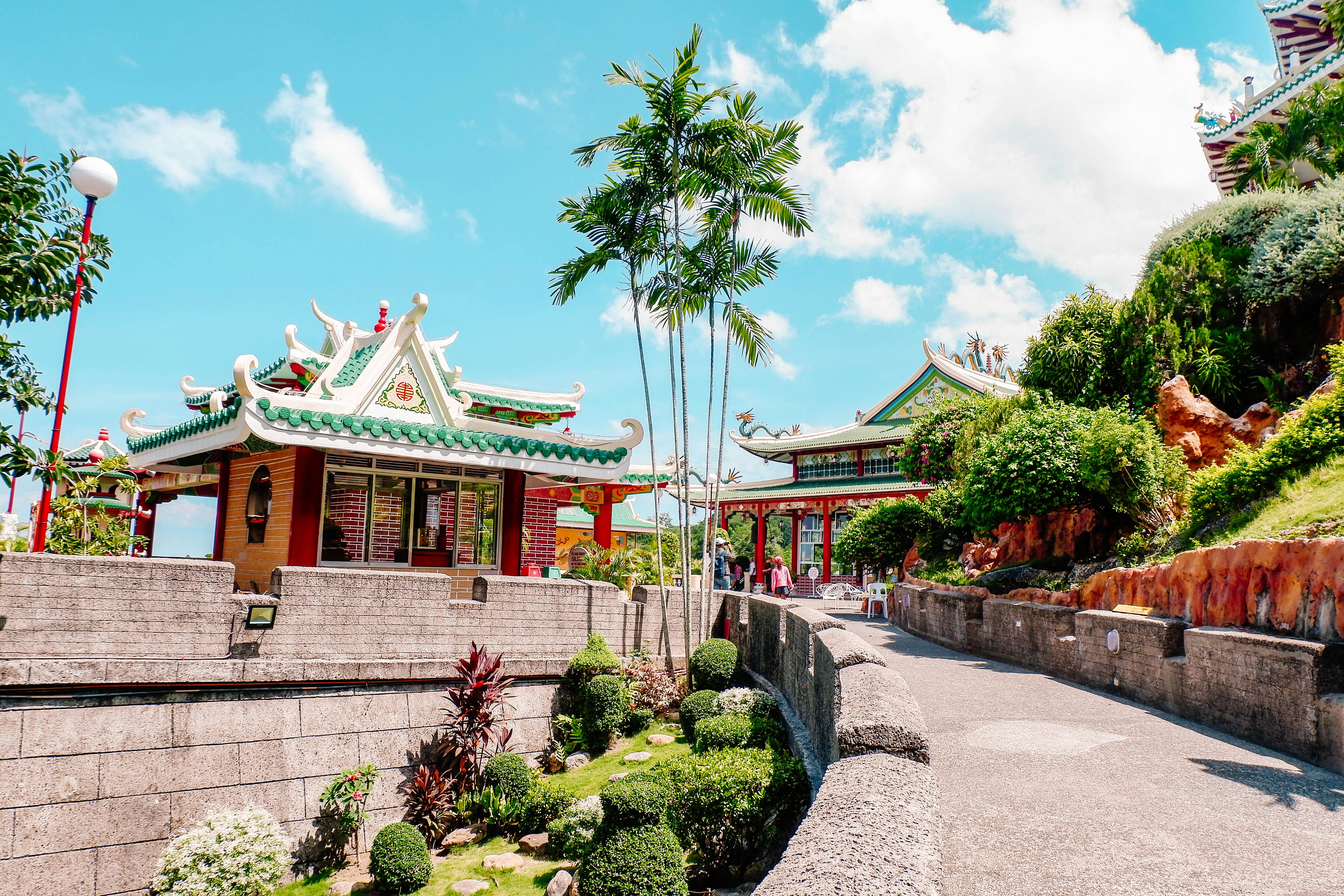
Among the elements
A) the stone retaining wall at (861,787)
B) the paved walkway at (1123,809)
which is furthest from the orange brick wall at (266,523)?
the paved walkway at (1123,809)

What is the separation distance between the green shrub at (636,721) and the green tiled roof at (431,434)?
4.30 metres

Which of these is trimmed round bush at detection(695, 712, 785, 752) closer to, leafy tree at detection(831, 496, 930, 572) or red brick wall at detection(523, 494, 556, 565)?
red brick wall at detection(523, 494, 556, 565)

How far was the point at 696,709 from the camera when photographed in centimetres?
995

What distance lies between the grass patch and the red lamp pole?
4321 millimetres

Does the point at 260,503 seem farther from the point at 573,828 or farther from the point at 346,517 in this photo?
the point at 573,828

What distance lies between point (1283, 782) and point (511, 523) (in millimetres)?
10538

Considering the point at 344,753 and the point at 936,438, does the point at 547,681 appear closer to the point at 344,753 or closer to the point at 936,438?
the point at 344,753

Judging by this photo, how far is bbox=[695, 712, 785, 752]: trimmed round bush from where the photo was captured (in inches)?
318

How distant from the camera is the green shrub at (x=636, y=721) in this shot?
1066cm

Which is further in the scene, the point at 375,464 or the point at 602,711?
the point at 375,464

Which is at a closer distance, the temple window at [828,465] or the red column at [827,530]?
the red column at [827,530]

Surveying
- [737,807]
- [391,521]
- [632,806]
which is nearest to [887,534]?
[391,521]

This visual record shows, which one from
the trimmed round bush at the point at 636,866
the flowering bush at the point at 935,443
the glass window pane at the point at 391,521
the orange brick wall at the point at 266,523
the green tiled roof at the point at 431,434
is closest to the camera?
the trimmed round bush at the point at 636,866

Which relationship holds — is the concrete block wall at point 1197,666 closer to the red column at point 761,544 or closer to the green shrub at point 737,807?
the green shrub at point 737,807
